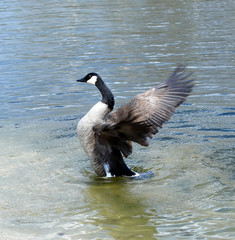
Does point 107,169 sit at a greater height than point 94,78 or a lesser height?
lesser

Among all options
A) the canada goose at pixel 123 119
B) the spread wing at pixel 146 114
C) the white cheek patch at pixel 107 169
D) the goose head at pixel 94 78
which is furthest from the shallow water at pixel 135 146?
the goose head at pixel 94 78

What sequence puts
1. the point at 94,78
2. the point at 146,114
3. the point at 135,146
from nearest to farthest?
the point at 146,114
the point at 94,78
the point at 135,146

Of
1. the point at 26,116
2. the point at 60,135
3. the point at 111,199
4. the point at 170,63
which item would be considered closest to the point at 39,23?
the point at 170,63

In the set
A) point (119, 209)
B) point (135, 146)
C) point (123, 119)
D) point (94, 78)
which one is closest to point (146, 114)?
point (123, 119)

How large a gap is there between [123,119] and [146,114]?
1.46 ft

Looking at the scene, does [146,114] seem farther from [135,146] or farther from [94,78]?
[135,146]

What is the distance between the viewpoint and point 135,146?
337 inches

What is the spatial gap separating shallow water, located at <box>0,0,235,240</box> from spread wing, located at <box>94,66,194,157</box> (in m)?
0.68

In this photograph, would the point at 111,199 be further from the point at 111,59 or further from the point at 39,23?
the point at 39,23

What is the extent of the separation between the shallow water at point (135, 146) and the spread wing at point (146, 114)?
0.68 metres

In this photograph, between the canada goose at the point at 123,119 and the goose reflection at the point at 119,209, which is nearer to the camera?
the goose reflection at the point at 119,209

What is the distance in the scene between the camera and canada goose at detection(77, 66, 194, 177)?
6.68 meters

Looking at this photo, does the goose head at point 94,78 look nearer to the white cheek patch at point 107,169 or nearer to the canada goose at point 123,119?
the canada goose at point 123,119

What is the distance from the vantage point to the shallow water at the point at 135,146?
601 centimetres
